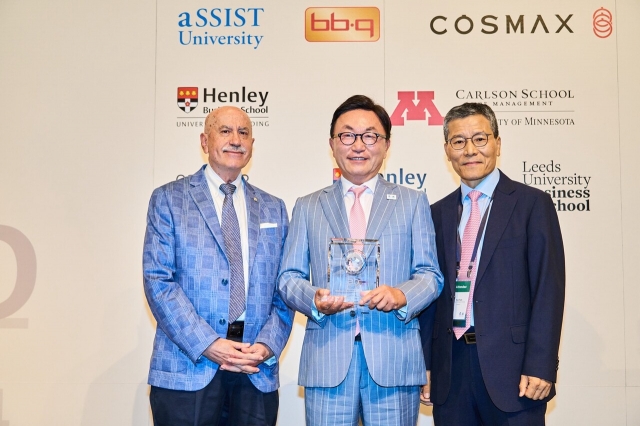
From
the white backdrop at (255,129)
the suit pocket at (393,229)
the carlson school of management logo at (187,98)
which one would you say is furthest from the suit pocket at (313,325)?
the carlson school of management logo at (187,98)

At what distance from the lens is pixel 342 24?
4.61 metres

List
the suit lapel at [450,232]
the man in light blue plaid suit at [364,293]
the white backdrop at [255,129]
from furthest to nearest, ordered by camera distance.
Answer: the white backdrop at [255,129] → the suit lapel at [450,232] → the man in light blue plaid suit at [364,293]

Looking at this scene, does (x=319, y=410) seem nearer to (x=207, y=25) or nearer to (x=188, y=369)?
(x=188, y=369)

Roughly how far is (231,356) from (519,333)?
1260 mm

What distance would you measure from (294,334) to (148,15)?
2783mm

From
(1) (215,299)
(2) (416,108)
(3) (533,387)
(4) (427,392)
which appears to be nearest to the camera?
(3) (533,387)

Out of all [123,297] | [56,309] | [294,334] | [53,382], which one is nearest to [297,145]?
[294,334]

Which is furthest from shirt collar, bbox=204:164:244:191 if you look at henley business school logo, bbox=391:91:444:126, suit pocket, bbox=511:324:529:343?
henley business school logo, bbox=391:91:444:126

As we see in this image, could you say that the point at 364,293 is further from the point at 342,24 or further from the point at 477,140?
the point at 342,24

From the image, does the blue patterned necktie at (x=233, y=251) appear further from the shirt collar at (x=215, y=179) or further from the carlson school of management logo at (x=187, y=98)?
the carlson school of management logo at (x=187, y=98)

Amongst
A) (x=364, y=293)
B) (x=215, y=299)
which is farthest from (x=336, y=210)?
(x=215, y=299)

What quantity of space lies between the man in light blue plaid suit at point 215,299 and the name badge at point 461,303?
81 cm

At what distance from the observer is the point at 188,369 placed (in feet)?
8.66

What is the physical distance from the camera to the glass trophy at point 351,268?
7.93 ft
